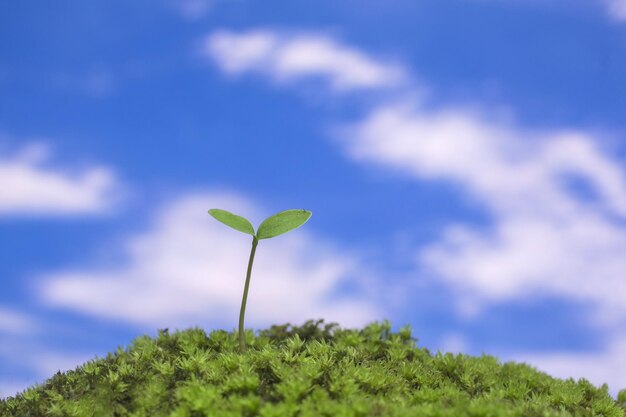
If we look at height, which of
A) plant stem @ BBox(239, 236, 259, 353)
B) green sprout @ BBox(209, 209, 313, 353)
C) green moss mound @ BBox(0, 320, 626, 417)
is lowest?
green moss mound @ BBox(0, 320, 626, 417)

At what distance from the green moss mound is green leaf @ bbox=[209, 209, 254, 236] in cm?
68

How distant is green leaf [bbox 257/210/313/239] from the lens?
4168mm

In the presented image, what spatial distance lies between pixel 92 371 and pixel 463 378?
209 centimetres

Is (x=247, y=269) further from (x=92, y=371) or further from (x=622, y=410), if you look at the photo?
(x=622, y=410)

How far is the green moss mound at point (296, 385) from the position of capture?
3.25 metres

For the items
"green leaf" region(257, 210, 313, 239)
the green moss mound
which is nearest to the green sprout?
"green leaf" region(257, 210, 313, 239)

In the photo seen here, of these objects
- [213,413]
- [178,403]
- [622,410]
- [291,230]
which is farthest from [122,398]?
[622,410]

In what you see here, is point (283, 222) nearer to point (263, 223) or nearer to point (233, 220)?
point (263, 223)

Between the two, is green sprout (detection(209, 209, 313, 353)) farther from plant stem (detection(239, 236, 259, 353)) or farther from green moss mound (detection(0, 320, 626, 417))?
green moss mound (detection(0, 320, 626, 417))

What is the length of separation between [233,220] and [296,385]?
4.01 feet

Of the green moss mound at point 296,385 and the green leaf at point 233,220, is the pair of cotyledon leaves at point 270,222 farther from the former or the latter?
the green moss mound at point 296,385

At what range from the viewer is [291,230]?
4.15m

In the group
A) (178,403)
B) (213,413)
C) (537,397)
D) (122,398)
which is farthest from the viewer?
(537,397)

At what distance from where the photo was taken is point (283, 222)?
4191mm
